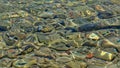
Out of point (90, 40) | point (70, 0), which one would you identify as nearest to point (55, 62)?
point (90, 40)

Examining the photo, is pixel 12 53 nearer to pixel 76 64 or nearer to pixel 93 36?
pixel 76 64

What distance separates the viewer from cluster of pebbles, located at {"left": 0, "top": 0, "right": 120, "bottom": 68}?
18.0ft

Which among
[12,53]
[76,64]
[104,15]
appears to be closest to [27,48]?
[12,53]

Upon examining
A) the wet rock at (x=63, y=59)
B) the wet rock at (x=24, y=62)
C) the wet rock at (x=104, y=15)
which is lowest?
the wet rock at (x=63, y=59)

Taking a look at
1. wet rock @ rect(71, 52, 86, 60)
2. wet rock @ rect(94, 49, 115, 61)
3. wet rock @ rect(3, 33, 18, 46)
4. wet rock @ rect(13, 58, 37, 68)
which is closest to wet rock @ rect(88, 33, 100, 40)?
wet rock @ rect(94, 49, 115, 61)

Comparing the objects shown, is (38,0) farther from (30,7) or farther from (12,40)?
(12,40)

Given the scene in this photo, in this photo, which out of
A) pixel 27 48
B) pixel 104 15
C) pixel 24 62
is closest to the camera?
pixel 24 62

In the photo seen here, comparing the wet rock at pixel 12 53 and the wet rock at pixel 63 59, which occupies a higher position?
the wet rock at pixel 12 53

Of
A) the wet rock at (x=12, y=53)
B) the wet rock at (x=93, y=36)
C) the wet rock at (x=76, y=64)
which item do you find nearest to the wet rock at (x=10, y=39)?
the wet rock at (x=12, y=53)

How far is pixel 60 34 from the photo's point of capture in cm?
681

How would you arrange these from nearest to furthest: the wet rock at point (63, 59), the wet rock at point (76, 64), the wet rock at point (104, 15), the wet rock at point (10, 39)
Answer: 1. the wet rock at point (76, 64)
2. the wet rock at point (63, 59)
3. the wet rock at point (10, 39)
4. the wet rock at point (104, 15)

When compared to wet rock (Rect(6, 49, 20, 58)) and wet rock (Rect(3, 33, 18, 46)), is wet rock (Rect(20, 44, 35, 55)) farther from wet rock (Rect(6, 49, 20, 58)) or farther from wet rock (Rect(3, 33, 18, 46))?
wet rock (Rect(3, 33, 18, 46))

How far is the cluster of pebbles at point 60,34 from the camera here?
5480 millimetres

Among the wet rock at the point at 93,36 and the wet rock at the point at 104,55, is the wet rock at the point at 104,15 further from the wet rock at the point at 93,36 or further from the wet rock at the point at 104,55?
the wet rock at the point at 104,55
